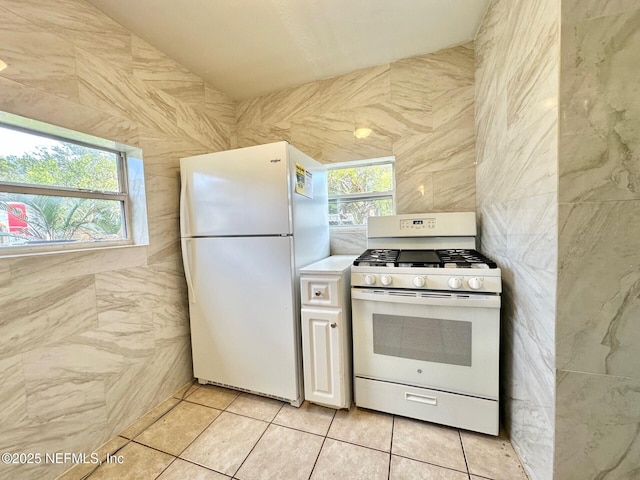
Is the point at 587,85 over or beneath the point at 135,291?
over

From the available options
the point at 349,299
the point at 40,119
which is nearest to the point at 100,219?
the point at 40,119

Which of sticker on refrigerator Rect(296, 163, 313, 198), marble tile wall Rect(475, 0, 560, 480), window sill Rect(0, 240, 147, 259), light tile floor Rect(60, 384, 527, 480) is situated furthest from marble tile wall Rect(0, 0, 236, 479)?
marble tile wall Rect(475, 0, 560, 480)

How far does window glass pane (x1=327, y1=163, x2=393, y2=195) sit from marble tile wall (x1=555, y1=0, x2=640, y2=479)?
1.35 metres

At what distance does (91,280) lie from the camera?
134cm

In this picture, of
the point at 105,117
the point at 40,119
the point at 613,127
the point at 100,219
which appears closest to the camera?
the point at 613,127

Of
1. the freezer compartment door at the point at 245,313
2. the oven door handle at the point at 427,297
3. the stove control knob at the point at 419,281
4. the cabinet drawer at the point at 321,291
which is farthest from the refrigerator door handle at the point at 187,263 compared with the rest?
the stove control knob at the point at 419,281

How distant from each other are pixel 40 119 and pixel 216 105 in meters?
1.29

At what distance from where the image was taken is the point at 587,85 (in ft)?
2.68

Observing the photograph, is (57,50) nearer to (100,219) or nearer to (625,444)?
(100,219)

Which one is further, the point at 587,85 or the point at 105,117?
the point at 105,117

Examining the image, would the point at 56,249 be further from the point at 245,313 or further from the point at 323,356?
the point at 323,356

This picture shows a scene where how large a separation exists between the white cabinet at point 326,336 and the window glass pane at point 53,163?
53.2 inches

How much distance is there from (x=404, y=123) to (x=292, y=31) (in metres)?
1.01

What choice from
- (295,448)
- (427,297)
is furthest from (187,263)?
(427,297)
